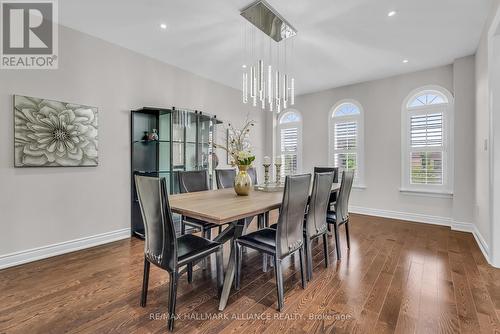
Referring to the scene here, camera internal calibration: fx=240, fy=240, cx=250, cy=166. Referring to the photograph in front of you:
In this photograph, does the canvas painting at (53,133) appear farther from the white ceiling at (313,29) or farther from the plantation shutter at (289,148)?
the plantation shutter at (289,148)

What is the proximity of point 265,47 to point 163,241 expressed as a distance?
3.02m

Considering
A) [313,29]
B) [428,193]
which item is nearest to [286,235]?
[313,29]

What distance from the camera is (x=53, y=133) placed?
2861 mm

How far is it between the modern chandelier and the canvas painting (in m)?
2.10

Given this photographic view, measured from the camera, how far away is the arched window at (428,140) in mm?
4207

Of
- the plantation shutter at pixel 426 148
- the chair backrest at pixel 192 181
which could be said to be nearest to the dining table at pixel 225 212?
the chair backrest at pixel 192 181

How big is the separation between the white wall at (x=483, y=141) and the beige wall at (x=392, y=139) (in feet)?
0.96

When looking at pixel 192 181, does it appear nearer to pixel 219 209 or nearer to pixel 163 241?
pixel 219 209

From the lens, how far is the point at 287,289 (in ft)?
7.08

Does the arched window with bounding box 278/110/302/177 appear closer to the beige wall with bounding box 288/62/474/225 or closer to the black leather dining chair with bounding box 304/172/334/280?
the beige wall with bounding box 288/62/474/225

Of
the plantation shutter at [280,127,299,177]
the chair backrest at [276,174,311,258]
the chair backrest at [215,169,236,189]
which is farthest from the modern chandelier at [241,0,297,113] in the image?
the plantation shutter at [280,127,299,177]

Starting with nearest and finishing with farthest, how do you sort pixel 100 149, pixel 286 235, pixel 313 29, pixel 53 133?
pixel 286 235, pixel 53 133, pixel 313 29, pixel 100 149

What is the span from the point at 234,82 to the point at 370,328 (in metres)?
4.67

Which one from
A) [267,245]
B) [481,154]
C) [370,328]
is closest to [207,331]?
[267,245]
